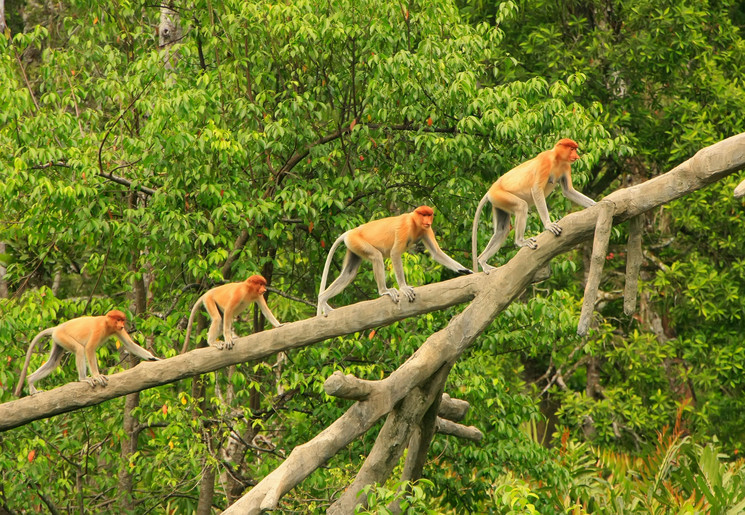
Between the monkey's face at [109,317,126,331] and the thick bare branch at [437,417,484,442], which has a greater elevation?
the monkey's face at [109,317,126,331]

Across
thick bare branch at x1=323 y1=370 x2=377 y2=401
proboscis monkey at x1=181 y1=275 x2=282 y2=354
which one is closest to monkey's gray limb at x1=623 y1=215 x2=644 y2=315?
thick bare branch at x1=323 y1=370 x2=377 y2=401

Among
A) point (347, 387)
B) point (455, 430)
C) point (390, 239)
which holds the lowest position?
point (455, 430)

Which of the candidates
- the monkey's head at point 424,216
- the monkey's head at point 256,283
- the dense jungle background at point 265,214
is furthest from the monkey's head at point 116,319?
the monkey's head at point 424,216

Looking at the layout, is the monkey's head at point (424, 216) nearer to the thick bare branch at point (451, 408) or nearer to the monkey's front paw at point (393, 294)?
the monkey's front paw at point (393, 294)

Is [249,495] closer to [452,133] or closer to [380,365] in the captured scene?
[380,365]

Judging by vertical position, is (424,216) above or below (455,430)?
above

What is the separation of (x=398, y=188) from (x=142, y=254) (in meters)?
2.11

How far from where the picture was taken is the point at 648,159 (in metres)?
10.6

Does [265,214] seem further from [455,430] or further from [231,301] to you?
[455,430]

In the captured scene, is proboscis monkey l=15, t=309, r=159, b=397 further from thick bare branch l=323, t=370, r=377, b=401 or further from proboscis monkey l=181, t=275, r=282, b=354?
thick bare branch l=323, t=370, r=377, b=401

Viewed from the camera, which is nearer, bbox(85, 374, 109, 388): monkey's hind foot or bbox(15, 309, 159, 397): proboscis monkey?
bbox(85, 374, 109, 388): monkey's hind foot

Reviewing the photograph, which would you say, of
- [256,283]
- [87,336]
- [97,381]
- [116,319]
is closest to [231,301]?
[256,283]

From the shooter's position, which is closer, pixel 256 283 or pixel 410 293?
pixel 410 293

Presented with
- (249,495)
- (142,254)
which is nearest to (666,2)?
(142,254)
